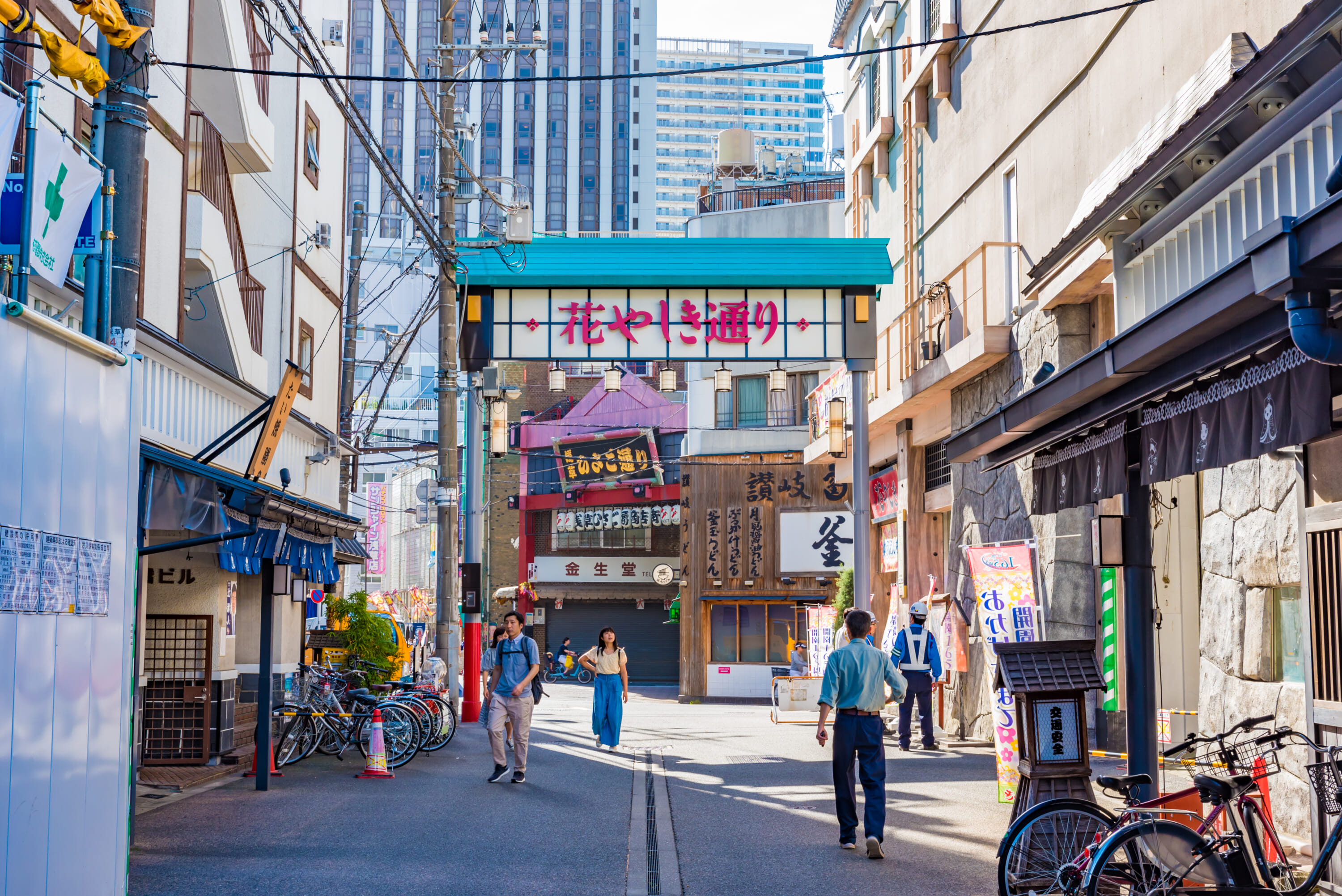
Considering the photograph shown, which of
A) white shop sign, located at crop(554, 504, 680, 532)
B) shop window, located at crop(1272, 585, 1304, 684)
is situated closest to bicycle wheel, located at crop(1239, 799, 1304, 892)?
shop window, located at crop(1272, 585, 1304, 684)

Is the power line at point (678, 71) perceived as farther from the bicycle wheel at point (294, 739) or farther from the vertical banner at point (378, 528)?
the vertical banner at point (378, 528)

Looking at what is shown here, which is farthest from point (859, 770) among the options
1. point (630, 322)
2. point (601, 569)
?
point (601, 569)

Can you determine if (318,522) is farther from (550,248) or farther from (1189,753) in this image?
(1189,753)

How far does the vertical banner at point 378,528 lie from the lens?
59156 millimetres

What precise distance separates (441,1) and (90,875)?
76.2ft

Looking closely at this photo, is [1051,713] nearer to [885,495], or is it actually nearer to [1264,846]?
[1264,846]

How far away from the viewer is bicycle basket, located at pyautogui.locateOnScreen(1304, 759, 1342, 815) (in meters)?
6.84

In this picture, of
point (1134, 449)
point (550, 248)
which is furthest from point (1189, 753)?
point (550, 248)

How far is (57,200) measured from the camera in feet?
24.4

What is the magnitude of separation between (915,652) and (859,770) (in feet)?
28.1

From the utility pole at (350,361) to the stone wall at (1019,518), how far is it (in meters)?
13.8

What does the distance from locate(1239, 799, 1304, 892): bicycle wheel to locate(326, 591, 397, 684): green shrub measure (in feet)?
57.0

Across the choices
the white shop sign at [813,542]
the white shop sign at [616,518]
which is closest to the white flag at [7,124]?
the white shop sign at [813,542]

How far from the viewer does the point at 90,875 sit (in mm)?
6957
